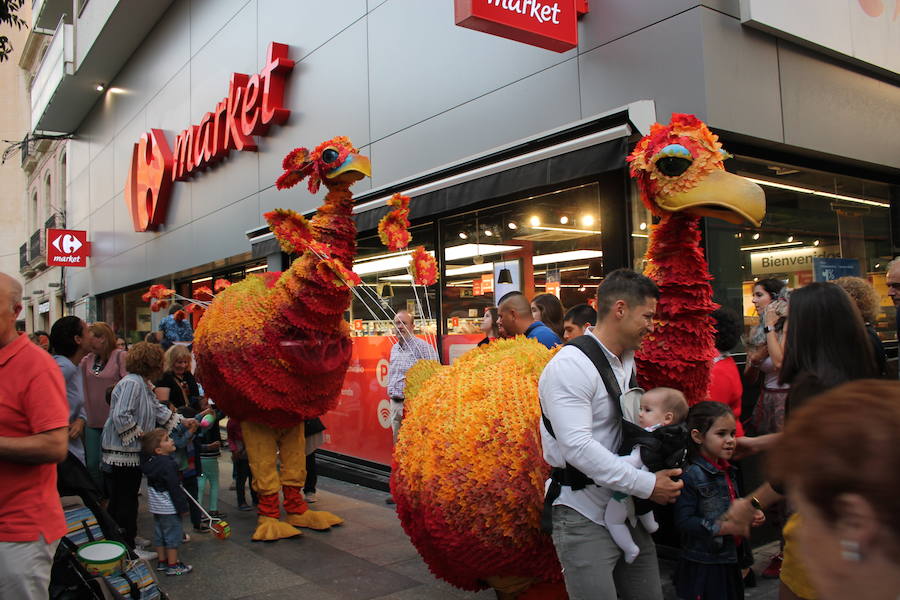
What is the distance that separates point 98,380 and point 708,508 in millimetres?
4802

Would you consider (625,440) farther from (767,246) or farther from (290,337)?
(767,246)

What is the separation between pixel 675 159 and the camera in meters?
2.94

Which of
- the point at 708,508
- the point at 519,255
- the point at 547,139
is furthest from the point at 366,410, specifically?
the point at 708,508

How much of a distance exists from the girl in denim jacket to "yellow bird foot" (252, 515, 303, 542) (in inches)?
128

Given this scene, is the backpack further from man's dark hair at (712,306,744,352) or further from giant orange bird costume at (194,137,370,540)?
giant orange bird costume at (194,137,370,540)

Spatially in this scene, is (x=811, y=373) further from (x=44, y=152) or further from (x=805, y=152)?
(x=44, y=152)

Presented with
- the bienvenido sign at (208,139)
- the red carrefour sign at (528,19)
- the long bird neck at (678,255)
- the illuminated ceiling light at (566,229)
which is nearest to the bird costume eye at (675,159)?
the long bird neck at (678,255)

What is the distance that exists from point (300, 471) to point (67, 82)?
15377 mm

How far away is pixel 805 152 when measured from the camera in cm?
537

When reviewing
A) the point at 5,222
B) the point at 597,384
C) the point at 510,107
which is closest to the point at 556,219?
the point at 510,107

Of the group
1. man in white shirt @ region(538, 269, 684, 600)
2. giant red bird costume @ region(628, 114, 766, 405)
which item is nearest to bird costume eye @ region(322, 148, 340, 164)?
giant red bird costume @ region(628, 114, 766, 405)

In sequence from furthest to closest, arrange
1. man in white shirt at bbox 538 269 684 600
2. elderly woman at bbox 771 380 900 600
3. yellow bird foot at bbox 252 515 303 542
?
yellow bird foot at bbox 252 515 303 542 → man in white shirt at bbox 538 269 684 600 → elderly woman at bbox 771 380 900 600

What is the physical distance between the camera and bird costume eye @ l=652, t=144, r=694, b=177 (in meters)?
2.93

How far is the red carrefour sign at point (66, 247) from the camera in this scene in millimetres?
17609
